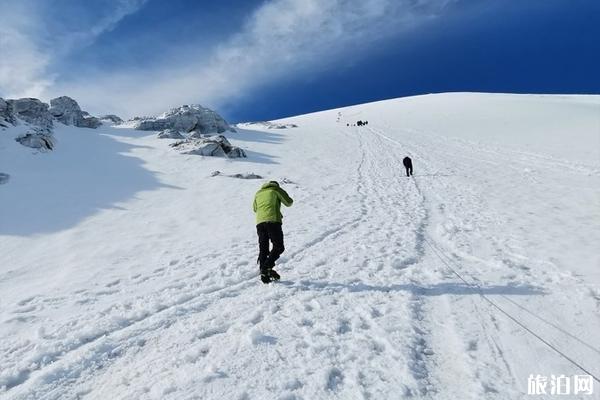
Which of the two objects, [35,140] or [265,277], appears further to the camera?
[35,140]

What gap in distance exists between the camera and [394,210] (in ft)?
53.9

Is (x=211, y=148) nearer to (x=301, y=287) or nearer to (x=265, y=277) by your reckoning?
(x=265, y=277)

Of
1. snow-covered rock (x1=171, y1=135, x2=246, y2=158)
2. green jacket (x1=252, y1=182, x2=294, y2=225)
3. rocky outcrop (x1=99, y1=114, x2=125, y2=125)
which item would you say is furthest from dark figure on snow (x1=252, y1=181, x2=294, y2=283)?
rocky outcrop (x1=99, y1=114, x2=125, y2=125)

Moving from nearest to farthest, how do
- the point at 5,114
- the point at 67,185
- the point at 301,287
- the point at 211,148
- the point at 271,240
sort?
the point at 301,287
the point at 271,240
the point at 67,185
the point at 211,148
the point at 5,114

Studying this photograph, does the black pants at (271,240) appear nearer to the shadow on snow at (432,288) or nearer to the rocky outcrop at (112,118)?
the shadow on snow at (432,288)

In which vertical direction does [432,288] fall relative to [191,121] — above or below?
below

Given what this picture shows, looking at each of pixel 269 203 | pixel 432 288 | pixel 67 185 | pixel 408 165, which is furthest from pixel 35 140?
pixel 432 288

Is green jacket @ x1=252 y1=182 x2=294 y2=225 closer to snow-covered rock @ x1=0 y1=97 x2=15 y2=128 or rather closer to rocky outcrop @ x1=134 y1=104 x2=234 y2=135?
snow-covered rock @ x1=0 y1=97 x2=15 y2=128

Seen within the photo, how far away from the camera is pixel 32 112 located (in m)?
36.0

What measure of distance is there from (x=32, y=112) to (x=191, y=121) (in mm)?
16252

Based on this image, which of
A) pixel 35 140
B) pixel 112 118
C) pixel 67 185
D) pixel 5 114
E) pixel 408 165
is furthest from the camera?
pixel 112 118

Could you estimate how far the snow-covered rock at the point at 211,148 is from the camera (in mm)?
31328

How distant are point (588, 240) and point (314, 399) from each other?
9.67m

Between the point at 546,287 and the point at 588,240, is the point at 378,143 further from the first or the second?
the point at 546,287
